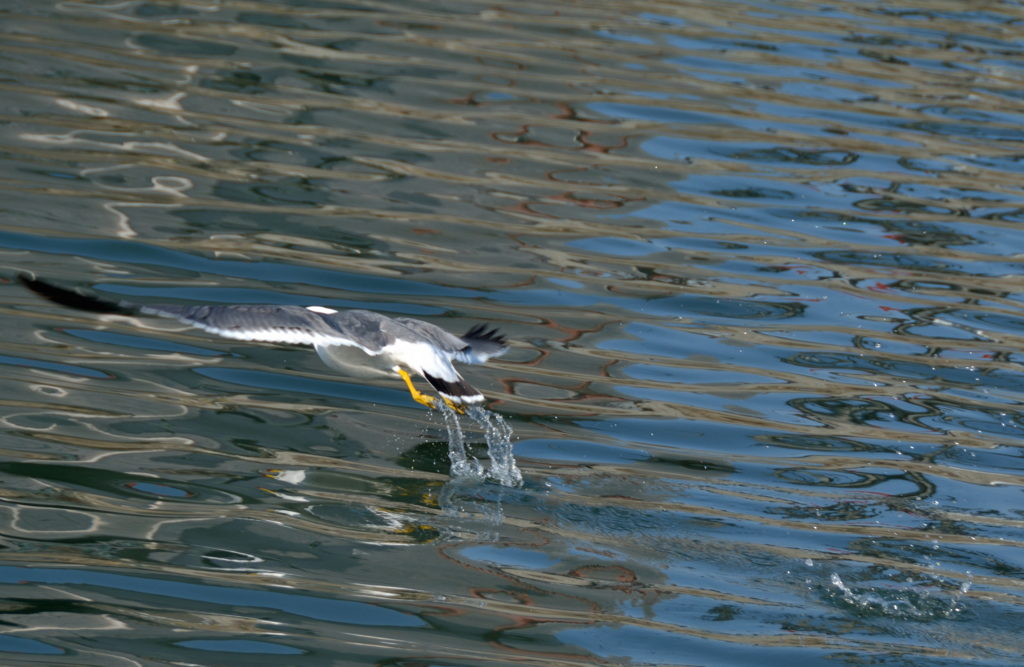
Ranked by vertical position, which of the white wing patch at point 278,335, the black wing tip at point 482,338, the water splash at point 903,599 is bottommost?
the water splash at point 903,599

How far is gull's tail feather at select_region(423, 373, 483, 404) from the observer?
500 cm

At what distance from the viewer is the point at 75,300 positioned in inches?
180

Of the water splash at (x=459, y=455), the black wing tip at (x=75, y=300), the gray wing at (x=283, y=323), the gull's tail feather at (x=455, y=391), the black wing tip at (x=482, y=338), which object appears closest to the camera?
the black wing tip at (x=75, y=300)

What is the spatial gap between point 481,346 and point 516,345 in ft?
3.09

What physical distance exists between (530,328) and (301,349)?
1362 mm

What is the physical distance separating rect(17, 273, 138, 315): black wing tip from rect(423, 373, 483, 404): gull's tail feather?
129 centimetres

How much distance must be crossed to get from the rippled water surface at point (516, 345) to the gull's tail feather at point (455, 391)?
39 cm

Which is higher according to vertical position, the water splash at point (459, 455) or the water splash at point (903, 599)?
the water splash at point (459, 455)

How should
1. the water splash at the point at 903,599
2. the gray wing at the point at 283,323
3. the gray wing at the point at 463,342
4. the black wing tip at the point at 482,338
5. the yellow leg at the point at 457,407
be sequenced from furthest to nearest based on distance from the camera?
the black wing tip at the point at 482,338
the gray wing at the point at 463,342
the yellow leg at the point at 457,407
the gray wing at the point at 283,323
the water splash at the point at 903,599

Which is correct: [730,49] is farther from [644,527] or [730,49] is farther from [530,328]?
[644,527]

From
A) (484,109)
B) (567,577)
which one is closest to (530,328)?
(567,577)

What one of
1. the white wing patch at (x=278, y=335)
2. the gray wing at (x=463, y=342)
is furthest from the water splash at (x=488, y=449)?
the white wing patch at (x=278, y=335)

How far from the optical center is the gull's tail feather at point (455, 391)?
5004mm

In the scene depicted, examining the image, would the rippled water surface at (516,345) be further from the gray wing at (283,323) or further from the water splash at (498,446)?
the gray wing at (283,323)
